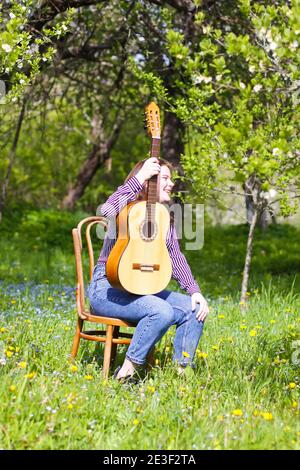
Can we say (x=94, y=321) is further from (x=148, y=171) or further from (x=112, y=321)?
(x=148, y=171)

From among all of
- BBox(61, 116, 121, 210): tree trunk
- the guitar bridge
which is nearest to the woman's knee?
the guitar bridge

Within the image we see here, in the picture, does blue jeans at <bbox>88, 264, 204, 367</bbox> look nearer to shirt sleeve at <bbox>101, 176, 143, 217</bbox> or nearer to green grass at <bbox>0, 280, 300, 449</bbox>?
green grass at <bbox>0, 280, 300, 449</bbox>

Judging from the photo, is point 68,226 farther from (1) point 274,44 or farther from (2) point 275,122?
(1) point 274,44

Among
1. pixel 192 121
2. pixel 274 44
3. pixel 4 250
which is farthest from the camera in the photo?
pixel 4 250

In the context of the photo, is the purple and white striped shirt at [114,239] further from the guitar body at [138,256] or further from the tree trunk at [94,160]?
the tree trunk at [94,160]

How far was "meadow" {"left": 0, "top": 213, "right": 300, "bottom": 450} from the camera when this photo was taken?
3.00 metres

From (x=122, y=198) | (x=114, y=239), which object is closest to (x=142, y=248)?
(x=114, y=239)

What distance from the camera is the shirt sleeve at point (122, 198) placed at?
12.9 ft

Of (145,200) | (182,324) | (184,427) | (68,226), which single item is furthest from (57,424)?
(68,226)

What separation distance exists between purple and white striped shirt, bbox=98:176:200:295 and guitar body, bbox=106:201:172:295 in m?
0.05

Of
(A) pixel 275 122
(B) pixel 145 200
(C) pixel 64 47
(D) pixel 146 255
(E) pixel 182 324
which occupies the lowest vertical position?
(E) pixel 182 324

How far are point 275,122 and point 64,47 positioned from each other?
3514mm

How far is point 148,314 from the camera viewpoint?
375cm

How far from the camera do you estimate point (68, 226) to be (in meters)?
12.1
